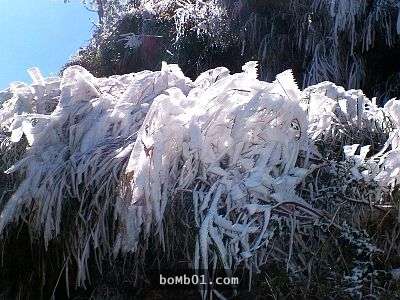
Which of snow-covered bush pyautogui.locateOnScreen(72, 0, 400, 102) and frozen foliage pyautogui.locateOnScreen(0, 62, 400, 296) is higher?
snow-covered bush pyautogui.locateOnScreen(72, 0, 400, 102)

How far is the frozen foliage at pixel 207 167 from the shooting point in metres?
2.61

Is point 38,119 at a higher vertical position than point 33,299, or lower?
higher

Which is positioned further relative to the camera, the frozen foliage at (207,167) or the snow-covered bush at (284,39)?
the snow-covered bush at (284,39)

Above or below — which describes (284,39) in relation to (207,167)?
above

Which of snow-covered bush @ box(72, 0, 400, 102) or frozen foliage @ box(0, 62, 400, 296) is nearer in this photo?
frozen foliage @ box(0, 62, 400, 296)

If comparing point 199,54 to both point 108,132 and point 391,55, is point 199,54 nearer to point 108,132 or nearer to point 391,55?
point 391,55

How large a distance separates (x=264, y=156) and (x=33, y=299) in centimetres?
147

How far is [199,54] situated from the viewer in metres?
6.94

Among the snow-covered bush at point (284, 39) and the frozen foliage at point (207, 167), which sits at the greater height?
the snow-covered bush at point (284, 39)

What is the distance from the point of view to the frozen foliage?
103 inches

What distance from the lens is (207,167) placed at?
2.81 m

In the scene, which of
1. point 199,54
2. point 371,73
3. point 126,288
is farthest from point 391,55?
point 126,288

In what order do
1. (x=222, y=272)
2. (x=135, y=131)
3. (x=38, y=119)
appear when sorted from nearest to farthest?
1. (x=222, y=272)
2. (x=135, y=131)
3. (x=38, y=119)

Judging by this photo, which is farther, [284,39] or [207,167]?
[284,39]
